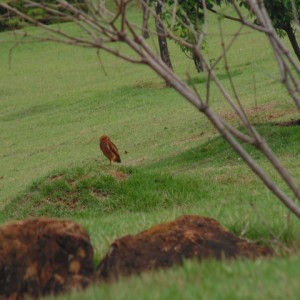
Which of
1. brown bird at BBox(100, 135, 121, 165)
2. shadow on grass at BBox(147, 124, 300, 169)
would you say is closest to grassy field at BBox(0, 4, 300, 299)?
shadow on grass at BBox(147, 124, 300, 169)

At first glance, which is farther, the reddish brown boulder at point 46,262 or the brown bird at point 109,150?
the brown bird at point 109,150

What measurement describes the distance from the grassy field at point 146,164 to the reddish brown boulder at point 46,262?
594mm

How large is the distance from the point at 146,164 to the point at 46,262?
12333 millimetres

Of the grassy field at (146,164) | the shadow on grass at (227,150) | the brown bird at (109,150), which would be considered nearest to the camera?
the grassy field at (146,164)

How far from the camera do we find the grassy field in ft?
14.9

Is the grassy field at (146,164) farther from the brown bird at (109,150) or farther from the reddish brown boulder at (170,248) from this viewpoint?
the brown bird at (109,150)

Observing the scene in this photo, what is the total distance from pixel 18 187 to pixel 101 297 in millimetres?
13587

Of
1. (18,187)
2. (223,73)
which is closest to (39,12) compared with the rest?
(18,187)

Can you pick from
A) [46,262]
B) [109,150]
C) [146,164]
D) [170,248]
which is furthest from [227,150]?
[46,262]

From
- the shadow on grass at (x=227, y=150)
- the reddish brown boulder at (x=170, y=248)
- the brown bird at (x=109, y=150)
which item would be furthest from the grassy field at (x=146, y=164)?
the brown bird at (x=109, y=150)

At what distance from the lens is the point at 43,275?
18.1ft

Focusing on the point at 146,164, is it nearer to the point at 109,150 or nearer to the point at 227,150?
the point at 227,150

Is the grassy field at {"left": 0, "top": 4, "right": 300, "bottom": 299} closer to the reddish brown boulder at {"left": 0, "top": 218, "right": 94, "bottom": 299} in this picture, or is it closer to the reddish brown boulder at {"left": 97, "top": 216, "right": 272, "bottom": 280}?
the reddish brown boulder at {"left": 97, "top": 216, "right": 272, "bottom": 280}

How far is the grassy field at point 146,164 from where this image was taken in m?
4.54
